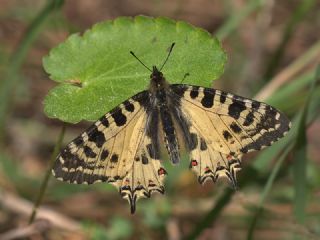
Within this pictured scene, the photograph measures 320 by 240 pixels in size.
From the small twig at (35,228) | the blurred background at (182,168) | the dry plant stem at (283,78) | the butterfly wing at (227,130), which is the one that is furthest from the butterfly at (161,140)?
the dry plant stem at (283,78)

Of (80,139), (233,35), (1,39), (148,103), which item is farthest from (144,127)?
(1,39)

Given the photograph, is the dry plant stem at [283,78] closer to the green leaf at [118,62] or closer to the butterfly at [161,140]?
the butterfly at [161,140]

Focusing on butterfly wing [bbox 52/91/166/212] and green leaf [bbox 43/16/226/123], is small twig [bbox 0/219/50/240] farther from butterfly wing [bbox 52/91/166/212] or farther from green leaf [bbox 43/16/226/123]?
green leaf [bbox 43/16/226/123]

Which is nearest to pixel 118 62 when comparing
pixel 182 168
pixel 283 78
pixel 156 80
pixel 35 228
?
pixel 156 80

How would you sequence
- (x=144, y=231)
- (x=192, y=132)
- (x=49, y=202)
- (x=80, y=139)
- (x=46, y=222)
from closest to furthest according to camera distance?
(x=80, y=139) < (x=192, y=132) < (x=46, y=222) < (x=144, y=231) < (x=49, y=202)

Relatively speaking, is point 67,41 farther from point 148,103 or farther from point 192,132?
point 192,132
